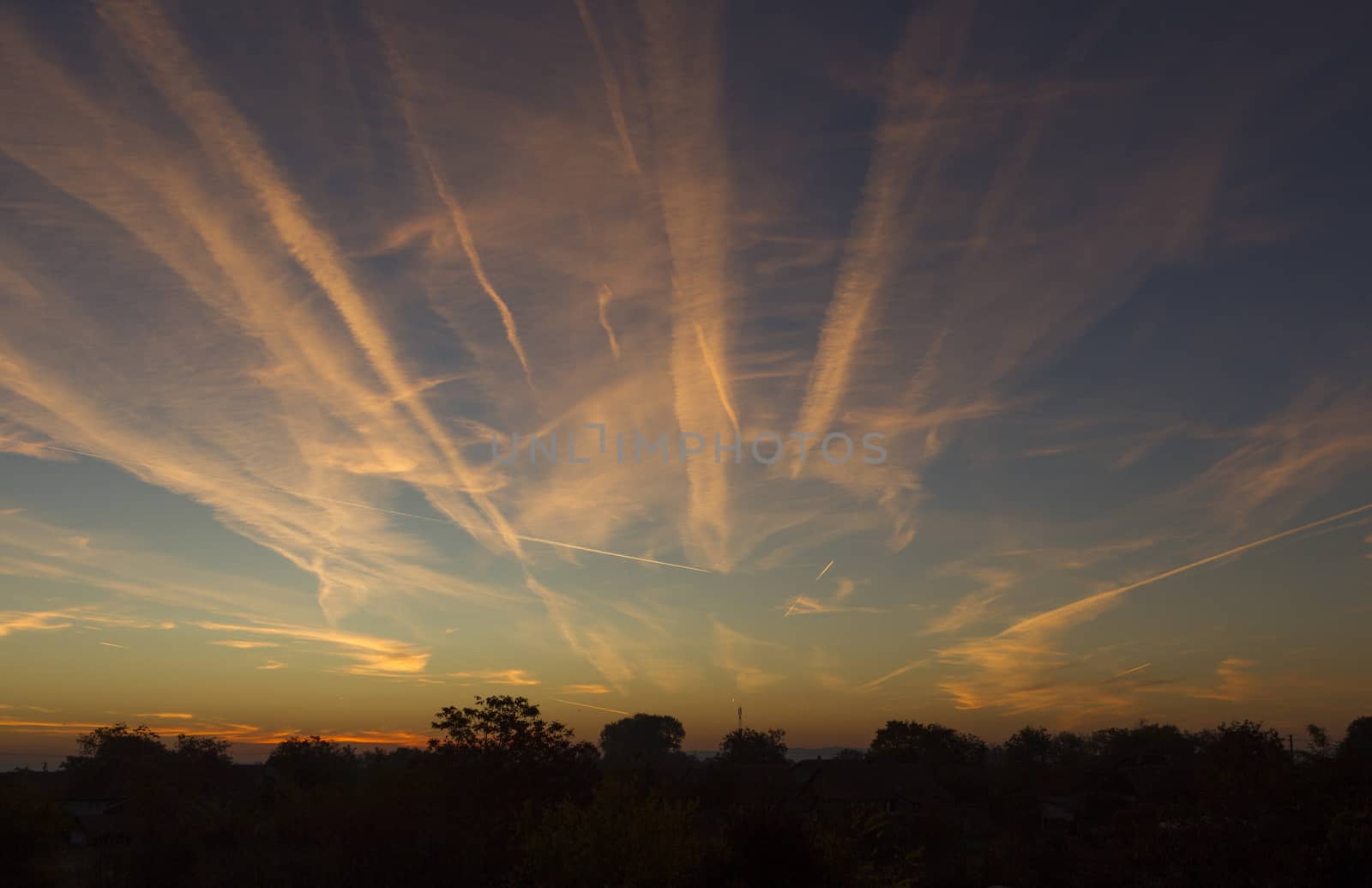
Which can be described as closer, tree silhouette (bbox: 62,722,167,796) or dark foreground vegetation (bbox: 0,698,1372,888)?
dark foreground vegetation (bbox: 0,698,1372,888)

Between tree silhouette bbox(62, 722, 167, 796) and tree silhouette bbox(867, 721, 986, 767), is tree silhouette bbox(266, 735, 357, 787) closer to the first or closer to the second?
tree silhouette bbox(62, 722, 167, 796)

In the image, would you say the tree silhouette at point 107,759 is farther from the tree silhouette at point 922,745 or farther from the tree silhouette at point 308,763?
the tree silhouette at point 922,745

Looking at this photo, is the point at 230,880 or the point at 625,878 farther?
the point at 230,880

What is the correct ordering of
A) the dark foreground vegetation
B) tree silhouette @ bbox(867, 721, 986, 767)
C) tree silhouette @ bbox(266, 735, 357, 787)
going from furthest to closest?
tree silhouette @ bbox(867, 721, 986, 767), tree silhouette @ bbox(266, 735, 357, 787), the dark foreground vegetation

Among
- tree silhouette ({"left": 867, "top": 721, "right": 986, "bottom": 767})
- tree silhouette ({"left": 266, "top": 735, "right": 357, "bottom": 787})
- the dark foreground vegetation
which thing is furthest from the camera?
tree silhouette ({"left": 867, "top": 721, "right": 986, "bottom": 767})

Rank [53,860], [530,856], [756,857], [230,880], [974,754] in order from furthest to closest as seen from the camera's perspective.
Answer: [974,754] → [53,860] → [230,880] → [530,856] → [756,857]

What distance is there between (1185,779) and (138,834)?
224 feet

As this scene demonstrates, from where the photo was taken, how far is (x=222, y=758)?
90812 mm

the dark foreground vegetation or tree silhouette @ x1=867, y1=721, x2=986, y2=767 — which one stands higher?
tree silhouette @ x1=867, y1=721, x2=986, y2=767

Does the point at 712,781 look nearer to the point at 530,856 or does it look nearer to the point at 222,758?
the point at 222,758

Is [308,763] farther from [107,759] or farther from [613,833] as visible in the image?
[613,833]

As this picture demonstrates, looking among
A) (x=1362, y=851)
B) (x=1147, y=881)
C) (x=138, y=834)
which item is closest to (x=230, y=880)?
(x=138, y=834)

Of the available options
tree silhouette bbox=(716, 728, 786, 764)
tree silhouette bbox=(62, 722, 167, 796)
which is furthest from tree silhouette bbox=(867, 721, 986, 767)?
tree silhouette bbox=(62, 722, 167, 796)

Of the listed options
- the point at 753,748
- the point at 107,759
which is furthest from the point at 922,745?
the point at 107,759
